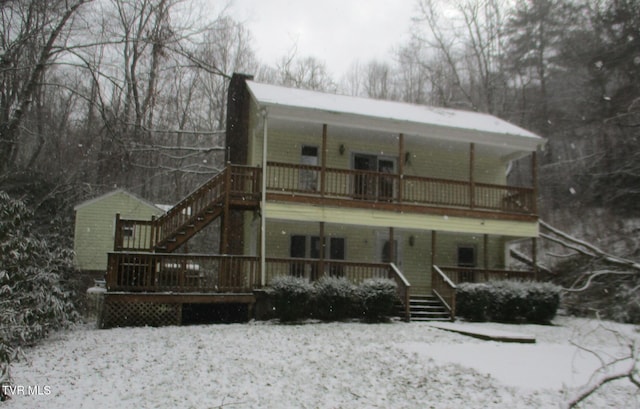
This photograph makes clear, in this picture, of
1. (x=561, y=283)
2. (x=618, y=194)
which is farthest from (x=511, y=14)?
(x=561, y=283)

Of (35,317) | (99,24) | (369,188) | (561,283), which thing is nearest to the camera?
(35,317)

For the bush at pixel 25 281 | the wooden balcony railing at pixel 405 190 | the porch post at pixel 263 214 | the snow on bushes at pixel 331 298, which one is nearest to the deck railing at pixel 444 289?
the snow on bushes at pixel 331 298

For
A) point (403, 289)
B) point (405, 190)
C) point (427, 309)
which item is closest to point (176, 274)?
point (403, 289)

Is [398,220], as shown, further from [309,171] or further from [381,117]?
[309,171]

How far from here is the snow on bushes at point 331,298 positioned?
15906 mm

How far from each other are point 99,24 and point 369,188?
9.99 metres

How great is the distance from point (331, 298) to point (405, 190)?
562cm

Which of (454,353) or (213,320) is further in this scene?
(213,320)

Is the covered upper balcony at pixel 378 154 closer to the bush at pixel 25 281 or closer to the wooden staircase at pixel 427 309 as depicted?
the wooden staircase at pixel 427 309

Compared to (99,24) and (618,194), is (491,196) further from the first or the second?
(99,24)

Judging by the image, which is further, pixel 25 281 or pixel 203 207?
pixel 203 207

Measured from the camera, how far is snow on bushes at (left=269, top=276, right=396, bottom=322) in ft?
52.2

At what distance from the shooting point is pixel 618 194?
81.3 feet

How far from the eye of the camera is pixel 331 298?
1638 cm
